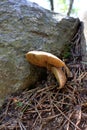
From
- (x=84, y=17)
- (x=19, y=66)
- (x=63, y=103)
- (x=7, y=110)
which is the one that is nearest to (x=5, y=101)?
(x=7, y=110)

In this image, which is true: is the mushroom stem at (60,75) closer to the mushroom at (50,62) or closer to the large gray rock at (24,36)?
the mushroom at (50,62)

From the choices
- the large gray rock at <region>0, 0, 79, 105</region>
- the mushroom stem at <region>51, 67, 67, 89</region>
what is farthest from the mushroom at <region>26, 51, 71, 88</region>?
the large gray rock at <region>0, 0, 79, 105</region>

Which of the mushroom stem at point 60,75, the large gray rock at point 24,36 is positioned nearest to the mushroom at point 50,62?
the mushroom stem at point 60,75

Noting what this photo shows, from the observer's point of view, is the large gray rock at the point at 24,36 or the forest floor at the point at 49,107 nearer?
the forest floor at the point at 49,107

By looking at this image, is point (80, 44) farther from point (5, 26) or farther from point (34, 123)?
point (34, 123)

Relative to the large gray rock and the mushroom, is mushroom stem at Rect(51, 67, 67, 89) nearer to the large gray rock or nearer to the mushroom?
the mushroom

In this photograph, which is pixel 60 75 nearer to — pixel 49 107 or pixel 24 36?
pixel 49 107

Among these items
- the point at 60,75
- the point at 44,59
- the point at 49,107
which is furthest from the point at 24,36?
the point at 49,107
